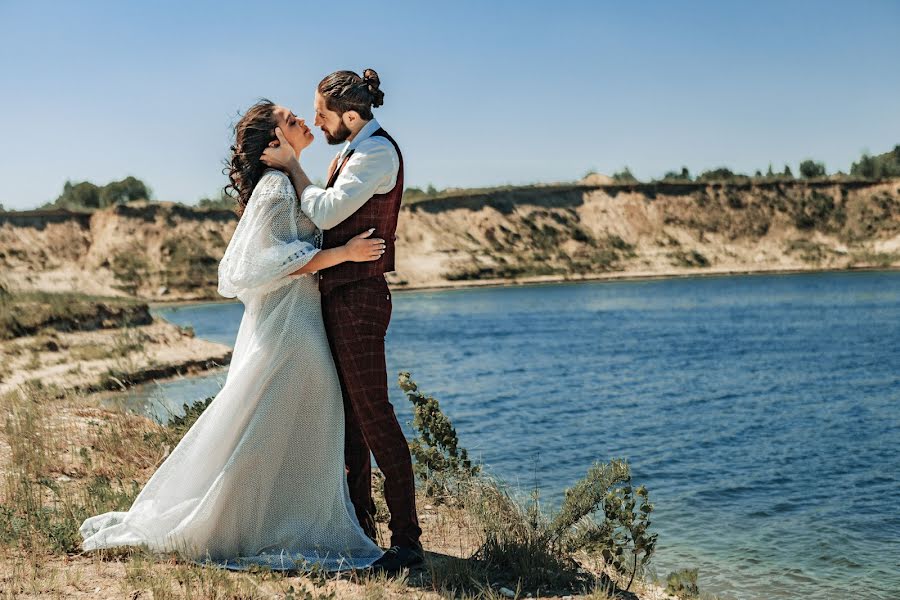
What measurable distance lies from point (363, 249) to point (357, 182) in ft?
1.09

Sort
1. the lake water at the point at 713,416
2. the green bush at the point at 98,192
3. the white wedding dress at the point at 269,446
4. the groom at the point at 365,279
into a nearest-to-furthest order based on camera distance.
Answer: the groom at the point at 365,279, the white wedding dress at the point at 269,446, the lake water at the point at 713,416, the green bush at the point at 98,192

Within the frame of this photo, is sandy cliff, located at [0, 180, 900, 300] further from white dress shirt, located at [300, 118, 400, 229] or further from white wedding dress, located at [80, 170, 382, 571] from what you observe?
white dress shirt, located at [300, 118, 400, 229]

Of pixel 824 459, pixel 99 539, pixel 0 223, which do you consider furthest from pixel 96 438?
pixel 0 223

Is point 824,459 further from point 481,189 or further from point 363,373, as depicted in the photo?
point 481,189

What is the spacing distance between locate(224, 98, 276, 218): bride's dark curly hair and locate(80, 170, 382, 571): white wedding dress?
0.16 m

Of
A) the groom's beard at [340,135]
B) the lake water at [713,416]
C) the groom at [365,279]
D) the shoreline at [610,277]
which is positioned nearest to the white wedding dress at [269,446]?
the groom at [365,279]

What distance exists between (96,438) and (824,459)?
348 inches

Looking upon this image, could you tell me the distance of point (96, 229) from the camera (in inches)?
2505

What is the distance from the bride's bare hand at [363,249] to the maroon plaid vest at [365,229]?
0.20 ft

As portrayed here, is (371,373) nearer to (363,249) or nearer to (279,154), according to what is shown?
(363,249)

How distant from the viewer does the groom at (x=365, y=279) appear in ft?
15.2

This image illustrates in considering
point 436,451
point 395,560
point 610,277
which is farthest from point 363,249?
point 610,277

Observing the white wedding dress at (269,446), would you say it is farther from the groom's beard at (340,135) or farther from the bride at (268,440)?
the groom's beard at (340,135)

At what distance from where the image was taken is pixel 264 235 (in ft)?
15.6
